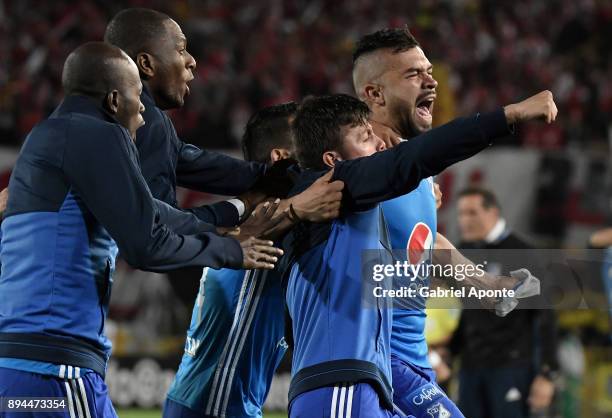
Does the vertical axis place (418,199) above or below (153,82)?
below

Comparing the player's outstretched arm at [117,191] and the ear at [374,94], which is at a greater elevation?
the ear at [374,94]

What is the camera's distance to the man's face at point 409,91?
4.80 metres

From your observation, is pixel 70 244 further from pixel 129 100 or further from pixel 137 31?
pixel 137 31

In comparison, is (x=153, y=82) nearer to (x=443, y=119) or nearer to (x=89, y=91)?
(x=89, y=91)

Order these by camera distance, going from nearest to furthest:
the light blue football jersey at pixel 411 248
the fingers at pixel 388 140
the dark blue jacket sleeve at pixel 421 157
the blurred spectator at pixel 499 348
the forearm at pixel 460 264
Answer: the dark blue jacket sleeve at pixel 421 157, the light blue football jersey at pixel 411 248, the forearm at pixel 460 264, the fingers at pixel 388 140, the blurred spectator at pixel 499 348

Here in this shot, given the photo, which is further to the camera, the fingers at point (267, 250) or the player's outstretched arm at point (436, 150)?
the fingers at point (267, 250)

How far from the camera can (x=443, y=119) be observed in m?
16.6

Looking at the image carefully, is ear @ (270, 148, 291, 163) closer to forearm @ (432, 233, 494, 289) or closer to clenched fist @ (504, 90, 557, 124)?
forearm @ (432, 233, 494, 289)

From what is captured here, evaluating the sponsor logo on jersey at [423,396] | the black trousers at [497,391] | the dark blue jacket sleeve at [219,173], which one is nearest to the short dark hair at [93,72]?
the dark blue jacket sleeve at [219,173]

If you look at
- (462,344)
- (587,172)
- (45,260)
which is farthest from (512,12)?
(45,260)

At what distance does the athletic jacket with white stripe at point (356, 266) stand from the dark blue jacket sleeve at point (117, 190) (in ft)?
1.98

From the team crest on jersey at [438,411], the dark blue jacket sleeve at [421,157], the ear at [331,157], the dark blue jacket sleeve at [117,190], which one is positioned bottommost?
the team crest on jersey at [438,411]

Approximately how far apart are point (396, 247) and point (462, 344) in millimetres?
4419

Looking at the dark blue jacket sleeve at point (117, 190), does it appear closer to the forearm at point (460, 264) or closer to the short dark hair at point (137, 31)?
the short dark hair at point (137, 31)
